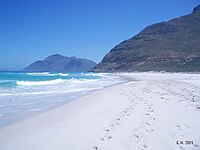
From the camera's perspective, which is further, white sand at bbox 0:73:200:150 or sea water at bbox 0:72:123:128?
sea water at bbox 0:72:123:128

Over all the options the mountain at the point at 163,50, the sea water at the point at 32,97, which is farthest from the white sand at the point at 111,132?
the mountain at the point at 163,50

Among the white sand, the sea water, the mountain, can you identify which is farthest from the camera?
the mountain

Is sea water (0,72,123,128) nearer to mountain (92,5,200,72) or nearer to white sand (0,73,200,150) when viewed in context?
white sand (0,73,200,150)

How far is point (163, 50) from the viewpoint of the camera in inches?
4237

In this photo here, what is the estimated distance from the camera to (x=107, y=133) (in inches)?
231

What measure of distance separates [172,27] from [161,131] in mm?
130578

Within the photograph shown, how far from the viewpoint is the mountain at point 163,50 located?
92.6 metres

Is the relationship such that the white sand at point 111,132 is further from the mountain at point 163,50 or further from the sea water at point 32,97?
the mountain at point 163,50

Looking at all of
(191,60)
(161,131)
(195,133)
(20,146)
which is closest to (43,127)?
(20,146)

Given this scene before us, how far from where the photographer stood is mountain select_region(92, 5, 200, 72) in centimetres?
9256

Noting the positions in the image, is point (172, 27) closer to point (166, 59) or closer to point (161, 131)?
point (166, 59)

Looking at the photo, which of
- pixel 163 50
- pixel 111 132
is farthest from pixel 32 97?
pixel 163 50

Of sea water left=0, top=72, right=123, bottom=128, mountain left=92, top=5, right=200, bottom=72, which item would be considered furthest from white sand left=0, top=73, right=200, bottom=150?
mountain left=92, top=5, right=200, bottom=72

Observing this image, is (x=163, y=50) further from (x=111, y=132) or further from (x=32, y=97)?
(x=111, y=132)
